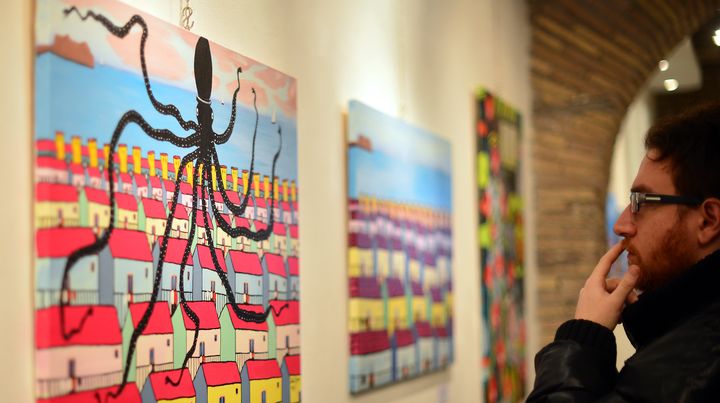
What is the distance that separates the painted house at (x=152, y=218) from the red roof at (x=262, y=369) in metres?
0.59

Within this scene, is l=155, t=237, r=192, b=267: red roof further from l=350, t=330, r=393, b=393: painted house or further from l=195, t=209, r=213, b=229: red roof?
l=350, t=330, r=393, b=393: painted house

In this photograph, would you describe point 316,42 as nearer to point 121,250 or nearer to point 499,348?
point 121,250

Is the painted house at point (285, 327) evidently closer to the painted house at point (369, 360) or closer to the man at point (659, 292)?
the painted house at point (369, 360)

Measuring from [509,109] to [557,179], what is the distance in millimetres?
777

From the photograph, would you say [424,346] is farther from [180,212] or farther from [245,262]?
[180,212]

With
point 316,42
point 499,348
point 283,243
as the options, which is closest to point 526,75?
point 499,348

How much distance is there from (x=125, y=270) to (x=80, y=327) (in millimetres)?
212

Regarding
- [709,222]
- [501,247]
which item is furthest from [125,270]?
[501,247]

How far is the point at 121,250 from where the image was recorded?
221 cm

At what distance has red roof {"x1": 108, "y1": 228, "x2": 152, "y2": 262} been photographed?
86.2 inches

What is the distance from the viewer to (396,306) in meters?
3.88

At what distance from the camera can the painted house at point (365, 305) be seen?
349 centimetres

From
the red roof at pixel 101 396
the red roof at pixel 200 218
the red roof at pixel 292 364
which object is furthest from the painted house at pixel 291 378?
the red roof at pixel 101 396

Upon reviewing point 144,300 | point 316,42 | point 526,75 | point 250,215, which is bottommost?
point 144,300
